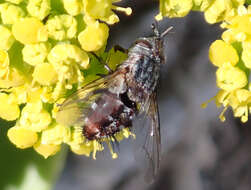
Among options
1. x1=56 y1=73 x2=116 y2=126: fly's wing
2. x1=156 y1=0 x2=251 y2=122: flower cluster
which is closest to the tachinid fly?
x1=56 y1=73 x2=116 y2=126: fly's wing

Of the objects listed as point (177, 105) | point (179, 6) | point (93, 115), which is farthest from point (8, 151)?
point (177, 105)

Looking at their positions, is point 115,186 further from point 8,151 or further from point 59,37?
point 59,37

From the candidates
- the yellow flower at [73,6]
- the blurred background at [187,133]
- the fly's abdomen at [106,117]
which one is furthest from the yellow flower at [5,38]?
the blurred background at [187,133]

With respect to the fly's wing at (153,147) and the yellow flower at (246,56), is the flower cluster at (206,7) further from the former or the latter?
Result: the fly's wing at (153,147)

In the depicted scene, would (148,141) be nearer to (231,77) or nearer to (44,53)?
(231,77)

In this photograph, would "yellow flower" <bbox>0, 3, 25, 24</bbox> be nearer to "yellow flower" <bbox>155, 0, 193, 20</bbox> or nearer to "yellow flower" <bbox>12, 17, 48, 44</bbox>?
"yellow flower" <bbox>12, 17, 48, 44</bbox>
